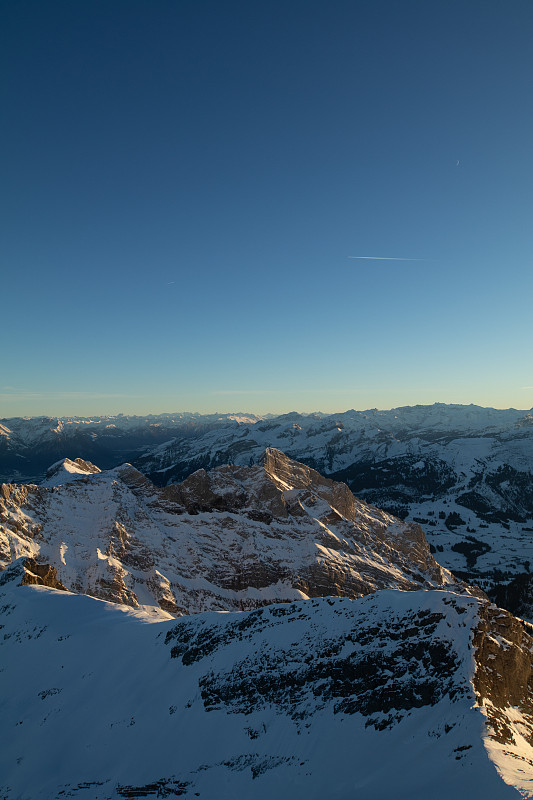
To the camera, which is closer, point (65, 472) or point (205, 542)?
point (205, 542)

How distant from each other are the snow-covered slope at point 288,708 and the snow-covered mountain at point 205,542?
5280cm

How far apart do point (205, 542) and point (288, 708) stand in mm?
102124

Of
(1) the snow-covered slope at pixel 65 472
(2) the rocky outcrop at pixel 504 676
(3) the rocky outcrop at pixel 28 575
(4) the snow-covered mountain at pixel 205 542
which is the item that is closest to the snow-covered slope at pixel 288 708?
(2) the rocky outcrop at pixel 504 676

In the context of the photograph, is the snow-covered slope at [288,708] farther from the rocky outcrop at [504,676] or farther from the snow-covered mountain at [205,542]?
the snow-covered mountain at [205,542]

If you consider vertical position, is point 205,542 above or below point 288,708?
below

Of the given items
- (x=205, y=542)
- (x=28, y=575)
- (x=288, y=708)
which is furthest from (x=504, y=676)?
(x=205, y=542)

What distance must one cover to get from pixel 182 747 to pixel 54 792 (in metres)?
9.37

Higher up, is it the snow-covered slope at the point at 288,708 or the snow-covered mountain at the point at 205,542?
the snow-covered slope at the point at 288,708

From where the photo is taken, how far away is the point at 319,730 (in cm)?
3112

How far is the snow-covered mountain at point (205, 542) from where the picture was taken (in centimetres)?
10438

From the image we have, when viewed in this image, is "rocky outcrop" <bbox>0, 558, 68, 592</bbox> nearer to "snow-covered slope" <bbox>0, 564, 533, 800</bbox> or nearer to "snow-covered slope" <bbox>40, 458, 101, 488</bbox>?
"snow-covered slope" <bbox>0, 564, 533, 800</bbox>

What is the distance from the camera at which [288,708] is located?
34.1 meters

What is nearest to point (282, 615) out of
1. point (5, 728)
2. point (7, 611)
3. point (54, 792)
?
point (54, 792)

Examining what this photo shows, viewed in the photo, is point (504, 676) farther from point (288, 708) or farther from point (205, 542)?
point (205, 542)
